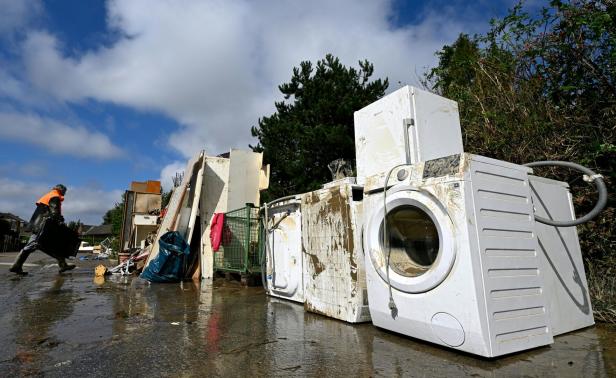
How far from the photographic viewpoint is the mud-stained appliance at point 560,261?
8.84 ft

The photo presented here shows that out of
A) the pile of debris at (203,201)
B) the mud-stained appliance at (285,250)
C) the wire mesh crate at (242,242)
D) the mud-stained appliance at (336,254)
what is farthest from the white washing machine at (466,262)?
the pile of debris at (203,201)

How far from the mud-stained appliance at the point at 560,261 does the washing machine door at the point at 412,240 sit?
0.82 metres

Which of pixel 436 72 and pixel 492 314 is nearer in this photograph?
pixel 492 314

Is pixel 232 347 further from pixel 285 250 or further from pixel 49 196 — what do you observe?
pixel 49 196

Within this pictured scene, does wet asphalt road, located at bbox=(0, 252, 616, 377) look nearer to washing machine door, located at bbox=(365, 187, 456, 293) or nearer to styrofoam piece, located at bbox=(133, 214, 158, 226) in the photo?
washing machine door, located at bbox=(365, 187, 456, 293)

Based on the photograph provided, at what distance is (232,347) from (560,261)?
8.63 feet

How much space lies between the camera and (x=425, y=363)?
6.99ft

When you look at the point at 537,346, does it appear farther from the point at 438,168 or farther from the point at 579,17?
the point at 579,17

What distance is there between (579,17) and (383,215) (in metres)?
3.89

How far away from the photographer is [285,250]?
13.9ft

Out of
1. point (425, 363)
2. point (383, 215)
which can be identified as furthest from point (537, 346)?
point (383, 215)

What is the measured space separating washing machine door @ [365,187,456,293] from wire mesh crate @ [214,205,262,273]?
3277mm

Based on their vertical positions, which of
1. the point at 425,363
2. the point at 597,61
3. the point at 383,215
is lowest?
the point at 425,363

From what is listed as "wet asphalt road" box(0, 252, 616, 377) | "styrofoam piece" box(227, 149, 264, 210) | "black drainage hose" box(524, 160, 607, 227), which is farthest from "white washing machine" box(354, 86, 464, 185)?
"styrofoam piece" box(227, 149, 264, 210)
